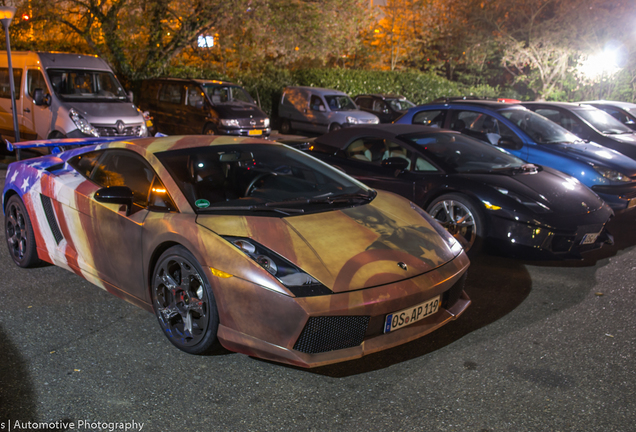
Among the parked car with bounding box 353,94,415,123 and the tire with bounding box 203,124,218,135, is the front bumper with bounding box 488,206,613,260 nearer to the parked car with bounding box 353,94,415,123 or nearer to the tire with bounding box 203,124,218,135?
the tire with bounding box 203,124,218,135

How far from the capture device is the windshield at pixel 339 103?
17.9 metres

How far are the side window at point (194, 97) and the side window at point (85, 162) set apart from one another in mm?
10495

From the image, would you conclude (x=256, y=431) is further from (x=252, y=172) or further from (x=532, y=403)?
(x=252, y=172)

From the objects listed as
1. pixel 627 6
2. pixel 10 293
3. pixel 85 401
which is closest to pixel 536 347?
pixel 85 401

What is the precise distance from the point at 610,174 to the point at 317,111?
39.7ft

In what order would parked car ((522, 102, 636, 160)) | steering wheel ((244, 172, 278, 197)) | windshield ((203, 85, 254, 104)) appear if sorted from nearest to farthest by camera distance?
1. steering wheel ((244, 172, 278, 197))
2. parked car ((522, 102, 636, 160))
3. windshield ((203, 85, 254, 104))

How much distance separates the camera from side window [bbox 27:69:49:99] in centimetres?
1043

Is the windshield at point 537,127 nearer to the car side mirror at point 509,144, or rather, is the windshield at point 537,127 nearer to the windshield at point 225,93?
the car side mirror at point 509,144

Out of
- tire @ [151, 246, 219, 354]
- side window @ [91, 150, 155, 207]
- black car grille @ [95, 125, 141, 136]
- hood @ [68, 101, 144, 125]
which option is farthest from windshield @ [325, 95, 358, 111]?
tire @ [151, 246, 219, 354]

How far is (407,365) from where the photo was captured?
3.23 meters

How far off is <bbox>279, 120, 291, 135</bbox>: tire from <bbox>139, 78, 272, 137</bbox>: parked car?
3618 mm

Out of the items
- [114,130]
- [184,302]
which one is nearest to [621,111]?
[114,130]

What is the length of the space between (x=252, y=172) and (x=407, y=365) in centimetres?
182

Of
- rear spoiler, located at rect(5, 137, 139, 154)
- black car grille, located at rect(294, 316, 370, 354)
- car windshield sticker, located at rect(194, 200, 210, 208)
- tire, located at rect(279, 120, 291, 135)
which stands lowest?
tire, located at rect(279, 120, 291, 135)
